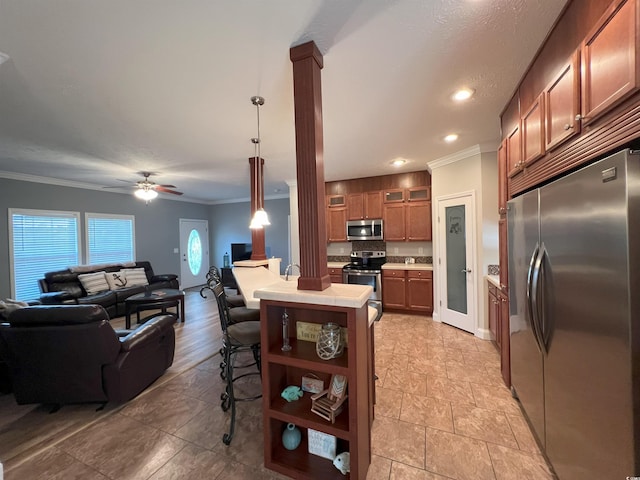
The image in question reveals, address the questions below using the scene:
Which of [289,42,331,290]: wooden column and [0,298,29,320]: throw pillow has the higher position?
[289,42,331,290]: wooden column

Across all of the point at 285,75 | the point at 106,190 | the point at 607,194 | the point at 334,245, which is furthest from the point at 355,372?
the point at 106,190

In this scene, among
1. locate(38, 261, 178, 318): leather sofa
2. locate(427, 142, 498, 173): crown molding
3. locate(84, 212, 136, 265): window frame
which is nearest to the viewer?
locate(427, 142, 498, 173): crown molding

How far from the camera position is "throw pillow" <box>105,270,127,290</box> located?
16.1 feet

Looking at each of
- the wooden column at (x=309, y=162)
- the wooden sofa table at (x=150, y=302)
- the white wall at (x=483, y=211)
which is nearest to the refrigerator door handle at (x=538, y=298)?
the wooden column at (x=309, y=162)

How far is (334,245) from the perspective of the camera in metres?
5.63

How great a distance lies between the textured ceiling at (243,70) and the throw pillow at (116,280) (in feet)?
8.14

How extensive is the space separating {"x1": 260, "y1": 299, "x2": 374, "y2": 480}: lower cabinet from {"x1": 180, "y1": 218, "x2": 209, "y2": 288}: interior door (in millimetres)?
6817

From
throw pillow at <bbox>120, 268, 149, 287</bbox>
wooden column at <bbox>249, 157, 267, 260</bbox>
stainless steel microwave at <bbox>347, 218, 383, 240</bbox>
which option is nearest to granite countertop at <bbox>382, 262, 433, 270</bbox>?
stainless steel microwave at <bbox>347, 218, 383, 240</bbox>

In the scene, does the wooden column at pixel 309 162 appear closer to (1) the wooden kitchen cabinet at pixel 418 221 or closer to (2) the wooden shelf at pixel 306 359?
(2) the wooden shelf at pixel 306 359

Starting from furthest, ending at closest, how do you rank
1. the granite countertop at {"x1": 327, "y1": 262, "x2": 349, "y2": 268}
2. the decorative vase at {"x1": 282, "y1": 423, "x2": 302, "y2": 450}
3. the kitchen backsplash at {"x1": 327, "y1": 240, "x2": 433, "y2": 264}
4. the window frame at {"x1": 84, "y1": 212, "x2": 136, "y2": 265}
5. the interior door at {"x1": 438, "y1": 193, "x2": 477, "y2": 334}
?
the window frame at {"x1": 84, "y1": 212, "x2": 136, "y2": 265} < the granite countertop at {"x1": 327, "y1": 262, "x2": 349, "y2": 268} < the kitchen backsplash at {"x1": 327, "y1": 240, "x2": 433, "y2": 264} < the interior door at {"x1": 438, "y1": 193, "x2": 477, "y2": 334} < the decorative vase at {"x1": 282, "y1": 423, "x2": 302, "y2": 450}

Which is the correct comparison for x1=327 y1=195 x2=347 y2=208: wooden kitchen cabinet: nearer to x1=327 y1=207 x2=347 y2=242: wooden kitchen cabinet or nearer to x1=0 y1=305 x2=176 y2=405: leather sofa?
x1=327 y1=207 x2=347 y2=242: wooden kitchen cabinet

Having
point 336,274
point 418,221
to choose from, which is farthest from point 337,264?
point 418,221

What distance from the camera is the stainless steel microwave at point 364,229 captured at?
4910mm

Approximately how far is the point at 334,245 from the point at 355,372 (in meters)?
4.35
